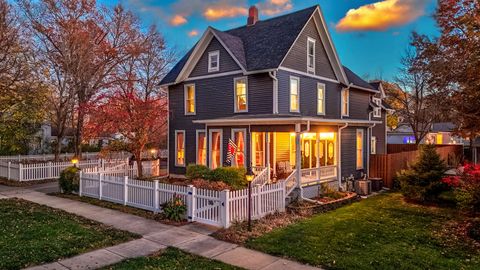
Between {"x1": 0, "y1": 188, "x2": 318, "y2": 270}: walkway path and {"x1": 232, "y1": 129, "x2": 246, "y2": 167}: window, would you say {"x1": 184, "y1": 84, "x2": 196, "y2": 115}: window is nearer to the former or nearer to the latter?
{"x1": 232, "y1": 129, "x2": 246, "y2": 167}: window

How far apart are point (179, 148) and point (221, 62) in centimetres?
584

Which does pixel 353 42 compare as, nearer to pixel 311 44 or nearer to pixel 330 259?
pixel 311 44

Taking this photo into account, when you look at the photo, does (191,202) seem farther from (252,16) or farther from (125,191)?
(252,16)

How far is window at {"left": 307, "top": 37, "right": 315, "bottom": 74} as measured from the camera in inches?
695

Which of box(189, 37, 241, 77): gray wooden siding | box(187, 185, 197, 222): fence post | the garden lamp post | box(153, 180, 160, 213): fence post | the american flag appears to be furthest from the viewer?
box(189, 37, 241, 77): gray wooden siding

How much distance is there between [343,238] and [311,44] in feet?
39.8

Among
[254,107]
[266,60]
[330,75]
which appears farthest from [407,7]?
[254,107]

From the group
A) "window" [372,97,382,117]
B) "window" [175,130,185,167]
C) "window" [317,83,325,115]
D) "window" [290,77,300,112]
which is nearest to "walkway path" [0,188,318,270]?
"window" [175,130,185,167]

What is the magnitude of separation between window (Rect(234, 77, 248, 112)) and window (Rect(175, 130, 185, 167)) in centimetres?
439

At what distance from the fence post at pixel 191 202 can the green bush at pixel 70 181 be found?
23.8 ft

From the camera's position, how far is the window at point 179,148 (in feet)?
64.5

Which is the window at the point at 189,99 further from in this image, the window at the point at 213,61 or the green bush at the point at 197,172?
the green bush at the point at 197,172

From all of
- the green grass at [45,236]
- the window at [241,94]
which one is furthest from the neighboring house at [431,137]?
the green grass at [45,236]

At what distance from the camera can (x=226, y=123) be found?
53.0ft
